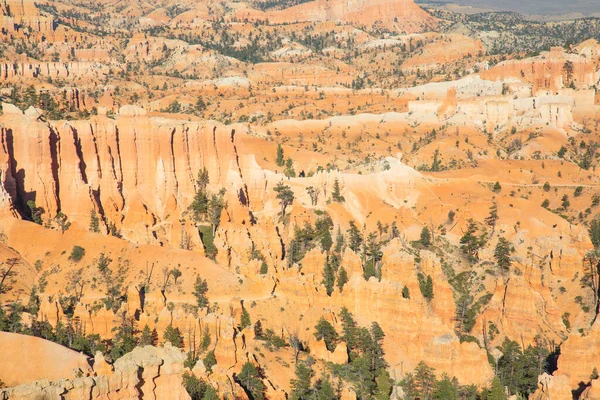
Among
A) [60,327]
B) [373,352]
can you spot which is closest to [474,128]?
[373,352]

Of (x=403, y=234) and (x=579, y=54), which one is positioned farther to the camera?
(x=579, y=54)

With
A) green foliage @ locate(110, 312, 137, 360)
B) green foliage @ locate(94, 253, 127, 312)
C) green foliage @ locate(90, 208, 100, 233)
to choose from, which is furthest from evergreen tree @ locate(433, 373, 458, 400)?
green foliage @ locate(90, 208, 100, 233)

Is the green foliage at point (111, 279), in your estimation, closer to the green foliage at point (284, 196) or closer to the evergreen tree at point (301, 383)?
the evergreen tree at point (301, 383)

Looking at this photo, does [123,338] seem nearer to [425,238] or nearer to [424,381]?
[424,381]

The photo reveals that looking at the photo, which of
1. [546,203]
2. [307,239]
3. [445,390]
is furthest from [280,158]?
[445,390]

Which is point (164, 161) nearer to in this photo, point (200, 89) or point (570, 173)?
point (570, 173)

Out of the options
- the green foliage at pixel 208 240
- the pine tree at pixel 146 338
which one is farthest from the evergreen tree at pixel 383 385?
the green foliage at pixel 208 240

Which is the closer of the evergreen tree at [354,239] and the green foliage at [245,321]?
the green foliage at [245,321]
